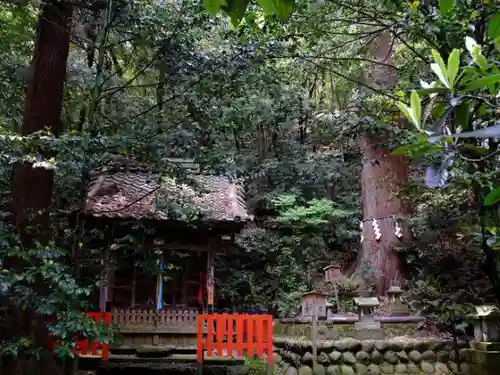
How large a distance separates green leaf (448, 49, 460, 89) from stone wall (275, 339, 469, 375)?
6.90 meters

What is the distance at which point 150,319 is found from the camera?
8.26 meters

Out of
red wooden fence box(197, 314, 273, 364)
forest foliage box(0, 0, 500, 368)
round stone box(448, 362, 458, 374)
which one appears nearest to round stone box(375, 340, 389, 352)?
round stone box(448, 362, 458, 374)

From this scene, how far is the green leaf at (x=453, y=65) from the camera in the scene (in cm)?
139

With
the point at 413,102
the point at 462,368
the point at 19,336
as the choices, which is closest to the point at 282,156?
the point at 462,368

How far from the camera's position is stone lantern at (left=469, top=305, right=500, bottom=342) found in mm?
6254

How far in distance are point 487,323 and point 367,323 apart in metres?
2.30

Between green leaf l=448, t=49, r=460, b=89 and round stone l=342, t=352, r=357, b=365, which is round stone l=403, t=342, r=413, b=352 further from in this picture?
green leaf l=448, t=49, r=460, b=89

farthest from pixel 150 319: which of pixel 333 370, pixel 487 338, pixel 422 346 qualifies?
pixel 487 338

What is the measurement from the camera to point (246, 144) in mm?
17891

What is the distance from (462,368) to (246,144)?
478 inches

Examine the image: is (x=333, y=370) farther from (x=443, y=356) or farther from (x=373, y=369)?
(x=443, y=356)

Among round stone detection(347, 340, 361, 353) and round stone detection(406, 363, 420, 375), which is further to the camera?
round stone detection(347, 340, 361, 353)

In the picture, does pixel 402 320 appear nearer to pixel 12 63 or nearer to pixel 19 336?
pixel 19 336

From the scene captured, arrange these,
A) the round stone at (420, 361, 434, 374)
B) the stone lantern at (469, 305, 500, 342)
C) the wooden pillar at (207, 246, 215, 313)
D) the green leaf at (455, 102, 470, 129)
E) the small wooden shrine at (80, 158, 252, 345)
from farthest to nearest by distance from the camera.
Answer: the wooden pillar at (207, 246, 215, 313) < the small wooden shrine at (80, 158, 252, 345) < the round stone at (420, 361, 434, 374) < the stone lantern at (469, 305, 500, 342) < the green leaf at (455, 102, 470, 129)
